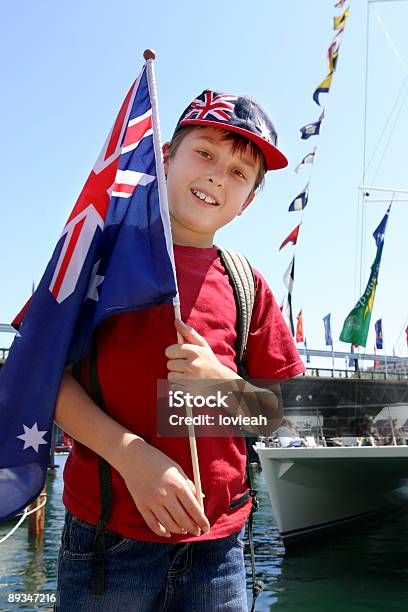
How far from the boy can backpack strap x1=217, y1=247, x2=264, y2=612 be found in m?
0.03

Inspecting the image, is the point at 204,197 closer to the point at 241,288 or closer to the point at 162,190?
the point at 162,190

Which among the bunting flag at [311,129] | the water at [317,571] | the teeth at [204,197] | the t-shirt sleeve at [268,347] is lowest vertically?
the water at [317,571]

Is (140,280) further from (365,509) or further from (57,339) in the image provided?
(365,509)

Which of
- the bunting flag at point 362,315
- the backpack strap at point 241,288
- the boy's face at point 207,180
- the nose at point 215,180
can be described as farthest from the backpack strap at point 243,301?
the bunting flag at point 362,315

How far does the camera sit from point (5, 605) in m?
7.86

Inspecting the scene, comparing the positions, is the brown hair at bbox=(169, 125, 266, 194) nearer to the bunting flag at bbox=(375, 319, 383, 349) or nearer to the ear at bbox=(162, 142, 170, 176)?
the ear at bbox=(162, 142, 170, 176)

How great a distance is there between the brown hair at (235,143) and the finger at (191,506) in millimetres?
1084

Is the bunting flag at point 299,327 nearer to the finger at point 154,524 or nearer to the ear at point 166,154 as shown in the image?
the ear at point 166,154

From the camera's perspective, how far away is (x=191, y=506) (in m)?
1.34

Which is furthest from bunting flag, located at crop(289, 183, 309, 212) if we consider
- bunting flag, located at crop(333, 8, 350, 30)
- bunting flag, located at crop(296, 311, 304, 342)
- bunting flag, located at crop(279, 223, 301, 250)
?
bunting flag, located at crop(296, 311, 304, 342)

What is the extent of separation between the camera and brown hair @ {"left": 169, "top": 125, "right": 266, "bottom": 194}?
1.83 meters

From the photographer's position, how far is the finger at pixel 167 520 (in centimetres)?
135

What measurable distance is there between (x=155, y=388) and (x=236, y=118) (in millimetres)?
899

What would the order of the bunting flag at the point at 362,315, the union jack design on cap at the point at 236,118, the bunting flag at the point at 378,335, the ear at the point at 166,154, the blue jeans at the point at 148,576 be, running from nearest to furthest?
the blue jeans at the point at 148,576, the union jack design on cap at the point at 236,118, the ear at the point at 166,154, the bunting flag at the point at 362,315, the bunting flag at the point at 378,335
